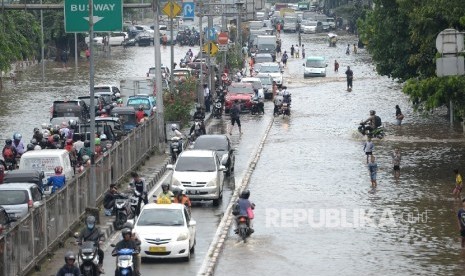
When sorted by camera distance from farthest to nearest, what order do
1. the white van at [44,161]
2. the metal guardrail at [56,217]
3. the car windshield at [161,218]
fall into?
1. the white van at [44,161]
2. the car windshield at [161,218]
3. the metal guardrail at [56,217]

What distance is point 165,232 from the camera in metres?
29.0

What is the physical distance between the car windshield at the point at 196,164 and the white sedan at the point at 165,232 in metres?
8.19

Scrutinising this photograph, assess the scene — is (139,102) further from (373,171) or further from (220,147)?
(373,171)

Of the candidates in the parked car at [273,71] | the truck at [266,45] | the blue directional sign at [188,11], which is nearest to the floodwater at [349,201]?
the blue directional sign at [188,11]

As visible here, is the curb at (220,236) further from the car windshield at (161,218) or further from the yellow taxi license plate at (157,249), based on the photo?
the car windshield at (161,218)

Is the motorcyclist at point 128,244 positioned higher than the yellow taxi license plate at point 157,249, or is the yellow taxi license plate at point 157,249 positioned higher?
the motorcyclist at point 128,244

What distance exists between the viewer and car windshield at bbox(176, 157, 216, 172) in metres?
38.1

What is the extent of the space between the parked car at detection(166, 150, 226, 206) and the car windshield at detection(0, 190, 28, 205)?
20.9ft

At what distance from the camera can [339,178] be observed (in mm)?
42656

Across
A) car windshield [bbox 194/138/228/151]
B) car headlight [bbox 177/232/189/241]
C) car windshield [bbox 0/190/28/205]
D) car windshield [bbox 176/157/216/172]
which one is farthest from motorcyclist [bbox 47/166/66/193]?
car windshield [bbox 194/138/228/151]

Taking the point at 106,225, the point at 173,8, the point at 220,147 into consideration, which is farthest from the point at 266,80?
the point at 106,225

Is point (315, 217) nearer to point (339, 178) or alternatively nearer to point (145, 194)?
point (145, 194)

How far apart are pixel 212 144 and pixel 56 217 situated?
1399 centimetres

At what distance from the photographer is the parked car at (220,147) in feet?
140
